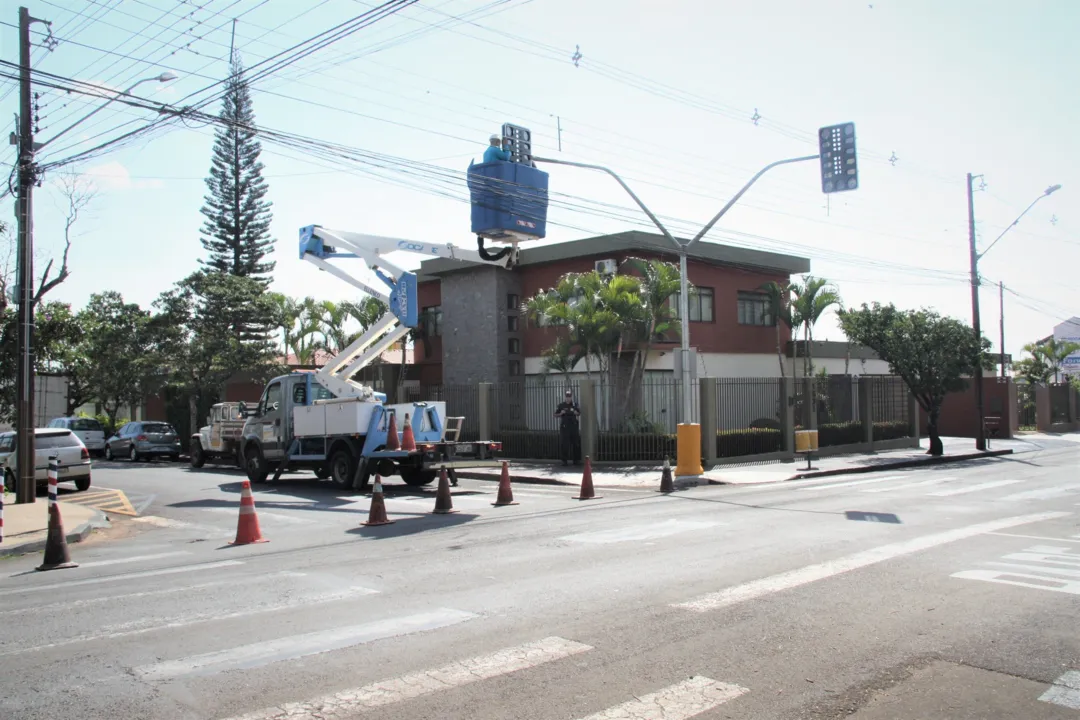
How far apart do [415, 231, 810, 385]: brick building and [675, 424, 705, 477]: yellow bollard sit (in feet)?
32.0

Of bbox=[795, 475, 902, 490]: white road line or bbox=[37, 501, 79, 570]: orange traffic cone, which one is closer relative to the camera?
bbox=[37, 501, 79, 570]: orange traffic cone

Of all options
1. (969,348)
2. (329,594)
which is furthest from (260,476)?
(969,348)

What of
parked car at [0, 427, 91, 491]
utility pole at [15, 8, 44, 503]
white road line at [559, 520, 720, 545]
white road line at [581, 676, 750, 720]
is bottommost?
white road line at [581, 676, 750, 720]

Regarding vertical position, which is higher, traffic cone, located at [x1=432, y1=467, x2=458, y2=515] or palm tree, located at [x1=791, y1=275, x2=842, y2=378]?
palm tree, located at [x1=791, y1=275, x2=842, y2=378]

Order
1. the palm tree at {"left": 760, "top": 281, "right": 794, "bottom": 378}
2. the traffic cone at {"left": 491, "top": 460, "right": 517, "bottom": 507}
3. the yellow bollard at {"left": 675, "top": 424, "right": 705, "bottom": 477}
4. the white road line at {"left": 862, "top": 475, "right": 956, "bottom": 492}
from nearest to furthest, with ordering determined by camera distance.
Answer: the traffic cone at {"left": 491, "top": 460, "right": 517, "bottom": 507} → the white road line at {"left": 862, "top": 475, "right": 956, "bottom": 492} → the yellow bollard at {"left": 675, "top": 424, "right": 705, "bottom": 477} → the palm tree at {"left": 760, "top": 281, "right": 794, "bottom": 378}

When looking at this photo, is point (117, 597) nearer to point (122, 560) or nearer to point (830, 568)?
point (122, 560)

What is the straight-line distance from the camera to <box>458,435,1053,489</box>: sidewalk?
781 inches

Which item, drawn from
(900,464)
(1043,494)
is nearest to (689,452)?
(1043,494)

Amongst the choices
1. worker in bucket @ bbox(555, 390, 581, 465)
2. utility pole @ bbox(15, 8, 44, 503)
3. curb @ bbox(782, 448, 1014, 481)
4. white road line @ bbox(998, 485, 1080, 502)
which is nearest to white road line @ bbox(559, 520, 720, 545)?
white road line @ bbox(998, 485, 1080, 502)

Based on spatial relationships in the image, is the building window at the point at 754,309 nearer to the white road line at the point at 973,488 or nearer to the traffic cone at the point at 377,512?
the white road line at the point at 973,488

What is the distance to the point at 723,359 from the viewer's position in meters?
31.8

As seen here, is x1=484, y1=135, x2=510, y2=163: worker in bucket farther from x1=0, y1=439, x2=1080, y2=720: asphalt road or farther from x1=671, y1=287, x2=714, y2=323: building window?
x1=671, y1=287, x2=714, y2=323: building window

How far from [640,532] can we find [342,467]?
9.11 metres

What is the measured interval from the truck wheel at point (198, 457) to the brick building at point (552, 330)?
9699 mm
